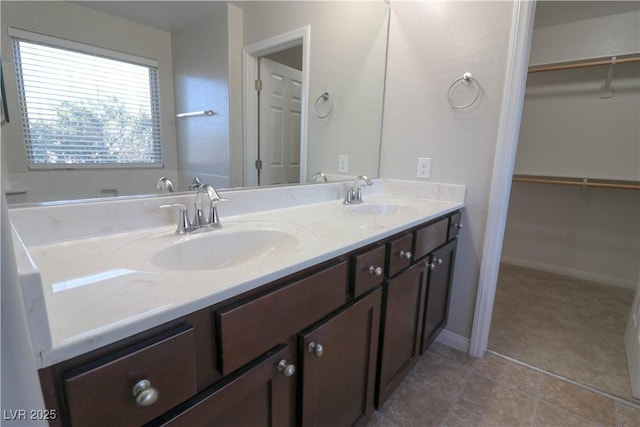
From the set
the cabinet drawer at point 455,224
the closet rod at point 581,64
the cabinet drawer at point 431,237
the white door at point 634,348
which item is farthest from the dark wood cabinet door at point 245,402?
the closet rod at point 581,64

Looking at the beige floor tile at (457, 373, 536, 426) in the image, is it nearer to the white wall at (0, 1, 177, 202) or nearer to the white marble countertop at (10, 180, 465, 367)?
the white marble countertop at (10, 180, 465, 367)

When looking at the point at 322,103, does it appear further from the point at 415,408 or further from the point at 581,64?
the point at 581,64

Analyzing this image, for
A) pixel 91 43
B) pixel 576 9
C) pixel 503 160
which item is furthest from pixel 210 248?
pixel 576 9

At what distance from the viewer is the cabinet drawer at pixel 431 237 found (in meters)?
1.25

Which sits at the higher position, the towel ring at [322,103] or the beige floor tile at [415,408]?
the towel ring at [322,103]

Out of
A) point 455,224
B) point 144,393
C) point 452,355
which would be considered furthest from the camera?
point 452,355

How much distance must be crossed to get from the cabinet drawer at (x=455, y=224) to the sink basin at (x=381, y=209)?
8.9 inches

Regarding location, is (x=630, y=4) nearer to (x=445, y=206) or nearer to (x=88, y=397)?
(x=445, y=206)

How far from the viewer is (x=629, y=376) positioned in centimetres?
155

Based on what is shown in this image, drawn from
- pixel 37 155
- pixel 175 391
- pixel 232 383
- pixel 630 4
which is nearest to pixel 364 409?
pixel 232 383

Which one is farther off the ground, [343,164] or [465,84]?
[465,84]

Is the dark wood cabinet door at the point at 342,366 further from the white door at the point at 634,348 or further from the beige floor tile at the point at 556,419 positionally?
the white door at the point at 634,348

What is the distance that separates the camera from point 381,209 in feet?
5.35

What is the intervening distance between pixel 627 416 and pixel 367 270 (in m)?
1.41
